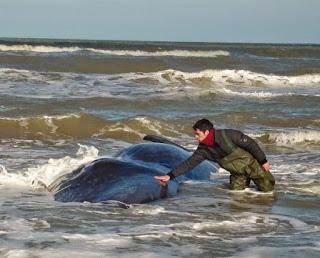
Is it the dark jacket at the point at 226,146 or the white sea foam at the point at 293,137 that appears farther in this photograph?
the white sea foam at the point at 293,137

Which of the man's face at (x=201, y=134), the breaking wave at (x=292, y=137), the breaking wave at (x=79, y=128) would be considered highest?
the man's face at (x=201, y=134)

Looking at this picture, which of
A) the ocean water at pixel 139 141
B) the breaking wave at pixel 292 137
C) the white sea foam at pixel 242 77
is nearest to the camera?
the ocean water at pixel 139 141

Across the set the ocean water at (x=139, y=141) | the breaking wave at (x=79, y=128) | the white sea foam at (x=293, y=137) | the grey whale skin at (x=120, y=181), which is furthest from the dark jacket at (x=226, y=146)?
the breaking wave at (x=79, y=128)

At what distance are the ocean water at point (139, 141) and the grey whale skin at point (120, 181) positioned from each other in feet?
0.59

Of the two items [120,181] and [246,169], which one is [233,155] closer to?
[246,169]

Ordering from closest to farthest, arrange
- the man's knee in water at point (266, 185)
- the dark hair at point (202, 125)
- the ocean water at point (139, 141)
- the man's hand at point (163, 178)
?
the ocean water at point (139, 141), the man's hand at point (163, 178), the dark hair at point (202, 125), the man's knee in water at point (266, 185)

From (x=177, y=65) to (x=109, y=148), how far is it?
23.7 m

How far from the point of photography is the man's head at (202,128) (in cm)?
734

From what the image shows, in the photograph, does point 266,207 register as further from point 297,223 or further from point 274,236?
point 274,236

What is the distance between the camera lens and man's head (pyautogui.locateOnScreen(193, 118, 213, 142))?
7.34m

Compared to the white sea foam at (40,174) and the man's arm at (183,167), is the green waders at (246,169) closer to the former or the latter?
the man's arm at (183,167)

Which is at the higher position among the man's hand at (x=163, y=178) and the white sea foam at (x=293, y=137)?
the man's hand at (x=163, y=178)

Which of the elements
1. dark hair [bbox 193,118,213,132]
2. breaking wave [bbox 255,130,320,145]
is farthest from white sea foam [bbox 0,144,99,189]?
breaking wave [bbox 255,130,320,145]

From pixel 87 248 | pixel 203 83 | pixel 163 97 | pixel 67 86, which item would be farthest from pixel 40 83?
pixel 87 248
